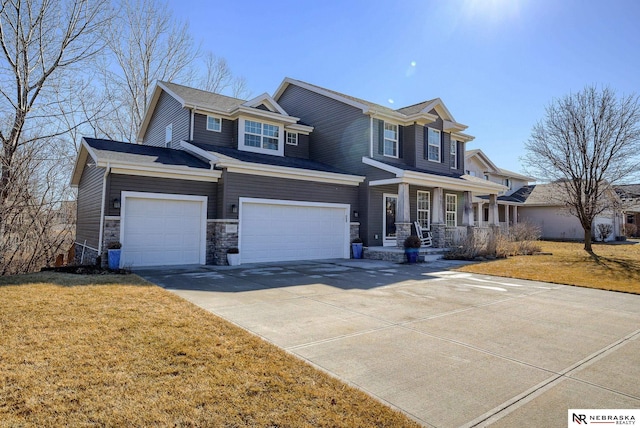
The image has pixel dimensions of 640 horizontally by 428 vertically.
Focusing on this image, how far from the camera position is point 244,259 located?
42.9ft

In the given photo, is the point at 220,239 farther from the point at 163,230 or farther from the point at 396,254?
the point at 396,254

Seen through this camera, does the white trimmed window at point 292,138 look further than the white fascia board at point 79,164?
Yes

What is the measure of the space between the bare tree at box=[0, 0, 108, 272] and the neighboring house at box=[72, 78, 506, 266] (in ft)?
4.49

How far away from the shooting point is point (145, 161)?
11.8 m

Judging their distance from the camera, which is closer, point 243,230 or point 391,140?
point 243,230

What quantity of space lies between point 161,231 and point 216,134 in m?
5.47

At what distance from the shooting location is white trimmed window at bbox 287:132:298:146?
18141 mm

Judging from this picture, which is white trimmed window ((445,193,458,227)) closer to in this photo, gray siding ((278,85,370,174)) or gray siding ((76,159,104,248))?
gray siding ((278,85,370,174))

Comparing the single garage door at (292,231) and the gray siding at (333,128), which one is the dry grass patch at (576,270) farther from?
the gray siding at (333,128)

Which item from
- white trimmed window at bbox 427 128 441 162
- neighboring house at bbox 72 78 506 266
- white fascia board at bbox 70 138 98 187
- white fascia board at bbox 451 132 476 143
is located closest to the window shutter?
neighboring house at bbox 72 78 506 266

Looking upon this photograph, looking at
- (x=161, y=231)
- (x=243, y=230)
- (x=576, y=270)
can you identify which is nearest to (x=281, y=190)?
(x=243, y=230)

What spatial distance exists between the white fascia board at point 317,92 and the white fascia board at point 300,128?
1799 mm

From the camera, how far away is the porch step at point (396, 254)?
14.1m

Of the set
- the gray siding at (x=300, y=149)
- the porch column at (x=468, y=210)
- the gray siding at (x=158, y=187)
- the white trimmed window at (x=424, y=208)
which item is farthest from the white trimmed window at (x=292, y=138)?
the porch column at (x=468, y=210)
